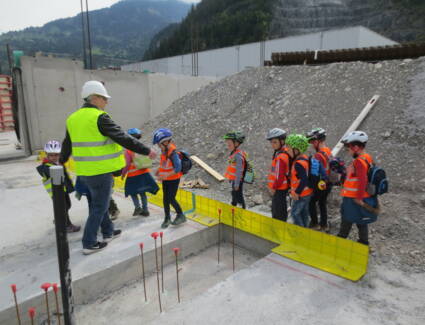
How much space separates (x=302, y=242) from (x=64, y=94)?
1191 centimetres

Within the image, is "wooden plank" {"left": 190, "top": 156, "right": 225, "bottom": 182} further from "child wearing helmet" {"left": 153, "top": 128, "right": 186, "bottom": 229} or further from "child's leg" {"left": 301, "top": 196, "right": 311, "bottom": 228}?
"child's leg" {"left": 301, "top": 196, "right": 311, "bottom": 228}

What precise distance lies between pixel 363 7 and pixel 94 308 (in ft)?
227

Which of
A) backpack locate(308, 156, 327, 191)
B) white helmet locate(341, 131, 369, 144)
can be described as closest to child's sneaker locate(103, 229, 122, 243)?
backpack locate(308, 156, 327, 191)

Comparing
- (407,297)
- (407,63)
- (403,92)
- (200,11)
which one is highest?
(200,11)

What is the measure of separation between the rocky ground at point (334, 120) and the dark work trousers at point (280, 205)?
101 cm

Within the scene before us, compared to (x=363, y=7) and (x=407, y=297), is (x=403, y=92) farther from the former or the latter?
(x=363, y=7)

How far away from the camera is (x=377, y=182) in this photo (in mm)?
3391

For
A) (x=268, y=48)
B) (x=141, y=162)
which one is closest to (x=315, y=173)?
(x=141, y=162)

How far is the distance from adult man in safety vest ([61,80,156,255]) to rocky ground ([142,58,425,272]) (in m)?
3.19

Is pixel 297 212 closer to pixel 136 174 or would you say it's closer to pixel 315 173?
pixel 315 173

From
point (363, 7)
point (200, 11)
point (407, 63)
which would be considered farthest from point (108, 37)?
point (407, 63)

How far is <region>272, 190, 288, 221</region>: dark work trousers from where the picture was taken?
4.21 m

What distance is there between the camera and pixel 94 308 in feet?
10.6

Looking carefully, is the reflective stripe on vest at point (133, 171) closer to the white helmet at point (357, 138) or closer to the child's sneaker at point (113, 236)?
the child's sneaker at point (113, 236)
